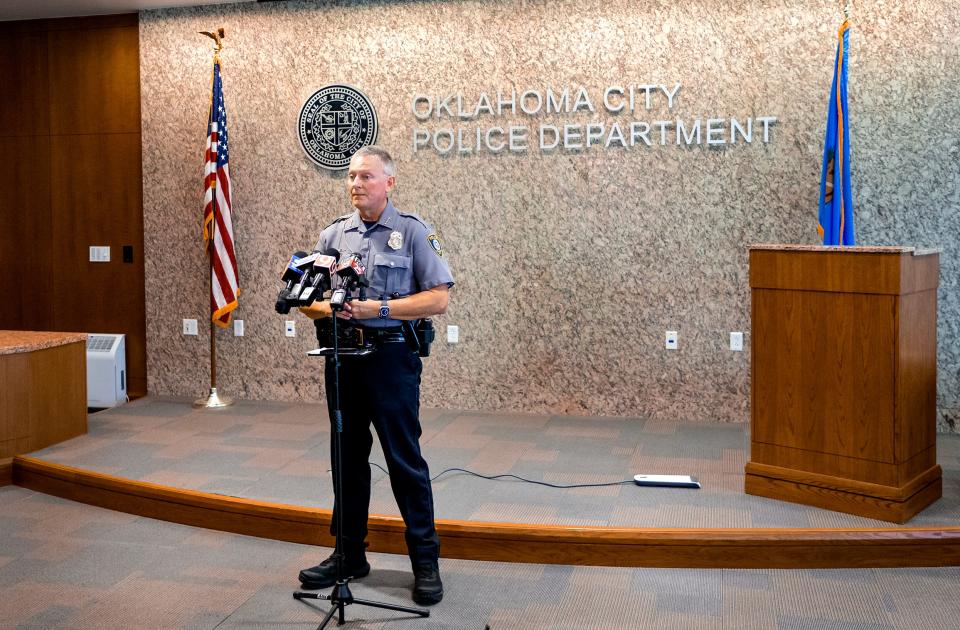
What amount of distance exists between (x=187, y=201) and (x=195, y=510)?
10.5ft

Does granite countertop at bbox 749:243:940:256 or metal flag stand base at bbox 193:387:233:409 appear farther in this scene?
metal flag stand base at bbox 193:387:233:409

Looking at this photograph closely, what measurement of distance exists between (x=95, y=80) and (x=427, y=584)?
17.4ft

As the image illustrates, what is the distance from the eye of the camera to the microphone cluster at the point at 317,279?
318 centimetres

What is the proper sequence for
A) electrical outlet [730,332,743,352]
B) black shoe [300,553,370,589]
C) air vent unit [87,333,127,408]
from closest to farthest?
black shoe [300,553,370,589], electrical outlet [730,332,743,352], air vent unit [87,333,127,408]

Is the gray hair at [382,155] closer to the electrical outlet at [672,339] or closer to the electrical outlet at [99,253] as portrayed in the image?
the electrical outlet at [672,339]

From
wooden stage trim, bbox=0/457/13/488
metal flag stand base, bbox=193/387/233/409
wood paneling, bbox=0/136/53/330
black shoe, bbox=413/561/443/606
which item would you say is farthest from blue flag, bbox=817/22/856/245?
wood paneling, bbox=0/136/53/330

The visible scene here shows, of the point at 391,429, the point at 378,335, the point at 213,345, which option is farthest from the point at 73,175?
the point at 391,429

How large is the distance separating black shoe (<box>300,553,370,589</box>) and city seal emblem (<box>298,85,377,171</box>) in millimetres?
3533

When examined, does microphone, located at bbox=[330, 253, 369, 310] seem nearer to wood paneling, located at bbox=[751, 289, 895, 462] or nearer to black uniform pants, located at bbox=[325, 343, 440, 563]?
black uniform pants, located at bbox=[325, 343, 440, 563]

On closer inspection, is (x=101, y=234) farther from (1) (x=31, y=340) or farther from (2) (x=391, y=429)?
(2) (x=391, y=429)

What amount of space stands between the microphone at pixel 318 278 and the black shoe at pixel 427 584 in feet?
3.51

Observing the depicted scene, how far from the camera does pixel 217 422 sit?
20.2ft

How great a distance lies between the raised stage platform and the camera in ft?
12.6

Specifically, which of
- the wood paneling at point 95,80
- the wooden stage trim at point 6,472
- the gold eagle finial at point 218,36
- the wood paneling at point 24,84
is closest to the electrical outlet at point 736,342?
the gold eagle finial at point 218,36
